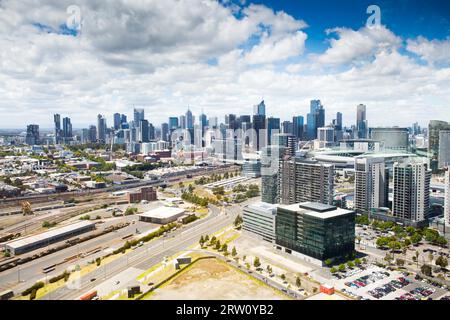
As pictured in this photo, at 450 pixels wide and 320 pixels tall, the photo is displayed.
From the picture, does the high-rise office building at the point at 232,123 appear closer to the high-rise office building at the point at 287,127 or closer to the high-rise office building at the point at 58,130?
the high-rise office building at the point at 287,127

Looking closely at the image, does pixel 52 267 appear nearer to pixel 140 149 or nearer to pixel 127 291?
pixel 127 291

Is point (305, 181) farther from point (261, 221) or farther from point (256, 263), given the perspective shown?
point (256, 263)

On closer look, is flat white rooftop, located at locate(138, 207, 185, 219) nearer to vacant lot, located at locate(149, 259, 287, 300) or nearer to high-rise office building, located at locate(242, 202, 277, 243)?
high-rise office building, located at locate(242, 202, 277, 243)

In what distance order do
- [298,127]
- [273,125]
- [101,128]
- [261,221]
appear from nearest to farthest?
[261,221], [273,125], [298,127], [101,128]

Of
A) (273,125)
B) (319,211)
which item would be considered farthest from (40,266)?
(273,125)

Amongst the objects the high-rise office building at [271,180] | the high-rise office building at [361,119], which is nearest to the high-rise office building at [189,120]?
the high-rise office building at [361,119]

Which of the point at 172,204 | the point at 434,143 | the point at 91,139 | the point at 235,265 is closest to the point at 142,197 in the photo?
the point at 172,204

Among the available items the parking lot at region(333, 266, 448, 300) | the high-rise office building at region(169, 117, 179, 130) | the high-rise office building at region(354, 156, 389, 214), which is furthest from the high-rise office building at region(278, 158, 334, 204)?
the high-rise office building at region(169, 117, 179, 130)
